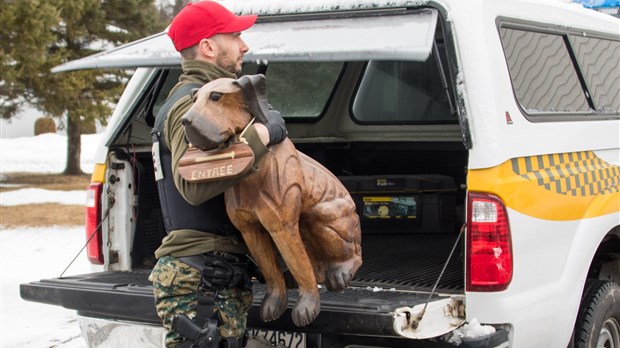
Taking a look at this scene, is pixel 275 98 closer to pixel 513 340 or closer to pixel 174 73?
pixel 174 73

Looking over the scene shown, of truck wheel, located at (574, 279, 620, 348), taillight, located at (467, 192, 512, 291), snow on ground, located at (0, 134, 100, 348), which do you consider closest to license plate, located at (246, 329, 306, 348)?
taillight, located at (467, 192, 512, 291)

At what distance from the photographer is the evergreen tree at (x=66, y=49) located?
15.8m

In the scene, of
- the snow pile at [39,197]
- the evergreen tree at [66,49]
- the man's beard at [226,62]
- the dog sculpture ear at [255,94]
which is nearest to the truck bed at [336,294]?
the dog sculpture ear at [255,94]

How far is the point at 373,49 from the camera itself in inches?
131

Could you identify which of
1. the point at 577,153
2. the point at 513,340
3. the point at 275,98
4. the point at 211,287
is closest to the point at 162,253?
the point at 211,287

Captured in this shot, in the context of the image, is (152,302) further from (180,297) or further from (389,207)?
(389,207)

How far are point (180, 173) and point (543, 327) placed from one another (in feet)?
5.75

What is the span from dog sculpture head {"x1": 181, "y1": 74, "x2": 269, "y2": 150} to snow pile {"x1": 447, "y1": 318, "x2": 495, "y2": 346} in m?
1.16

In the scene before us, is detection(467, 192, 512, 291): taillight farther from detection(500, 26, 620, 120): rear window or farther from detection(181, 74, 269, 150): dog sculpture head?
detection(181, 74, 269, 150): dog sculpture head

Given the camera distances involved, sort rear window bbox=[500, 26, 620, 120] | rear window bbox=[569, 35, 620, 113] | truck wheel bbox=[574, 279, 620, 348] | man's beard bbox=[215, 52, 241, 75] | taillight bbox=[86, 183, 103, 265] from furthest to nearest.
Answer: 1. rear window bbox=[569, 35, 620, 113]
2. taillight bbox=[86, 183, 103, 265]
3. truck wheel bbox=[574, 279, 620, 348]
4. rear window bbox=[500, 26, 620, 120]
5. man's beard bbox=[215, 52, 241, 75]

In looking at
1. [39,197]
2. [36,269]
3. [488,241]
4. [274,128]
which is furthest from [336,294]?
[39,197]

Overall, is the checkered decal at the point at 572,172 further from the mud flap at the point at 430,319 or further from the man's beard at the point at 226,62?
the man's beard at the point at 226,62

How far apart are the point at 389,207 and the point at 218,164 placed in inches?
130

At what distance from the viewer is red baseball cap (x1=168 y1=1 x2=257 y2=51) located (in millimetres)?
3020
